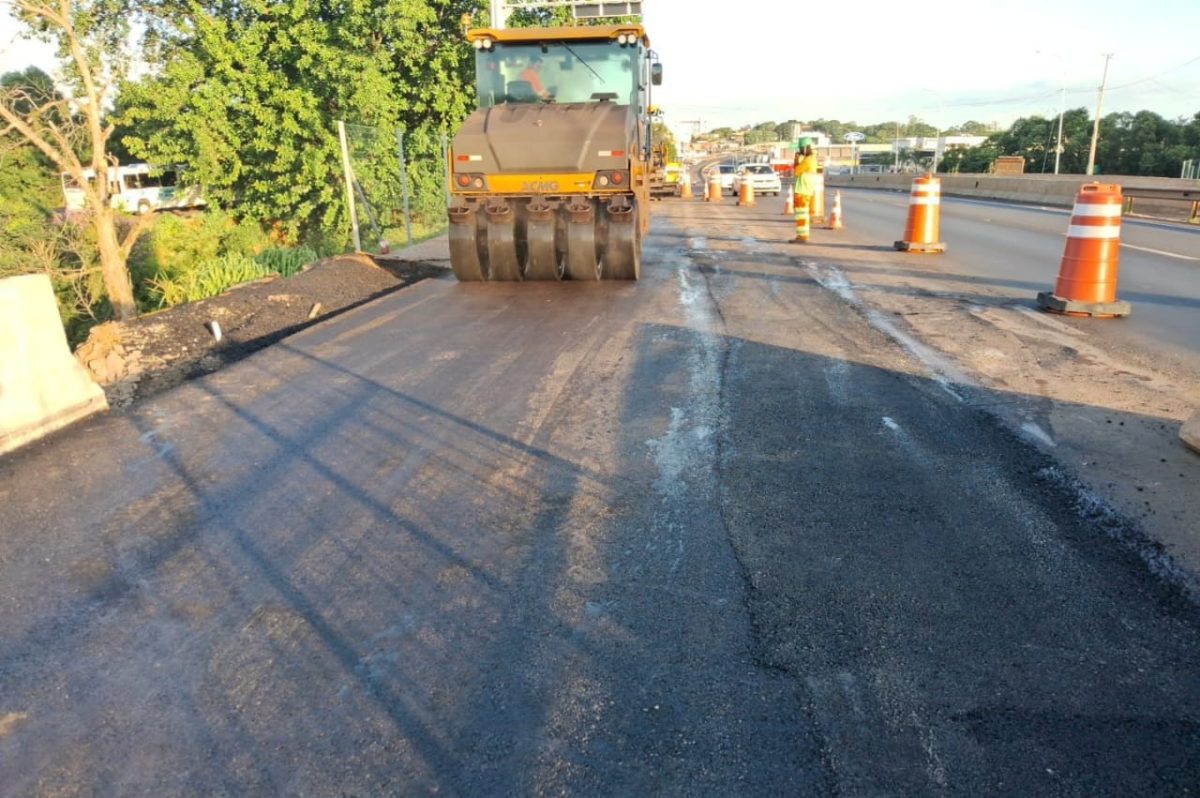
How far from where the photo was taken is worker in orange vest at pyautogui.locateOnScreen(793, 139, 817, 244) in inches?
637

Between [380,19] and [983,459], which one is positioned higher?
[380,19]

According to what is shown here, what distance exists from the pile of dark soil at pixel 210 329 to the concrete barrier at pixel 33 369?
51 cm

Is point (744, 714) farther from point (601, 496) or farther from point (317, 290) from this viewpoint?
point (317, 290)

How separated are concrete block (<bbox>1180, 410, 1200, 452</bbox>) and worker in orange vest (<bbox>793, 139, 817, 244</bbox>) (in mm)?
11613

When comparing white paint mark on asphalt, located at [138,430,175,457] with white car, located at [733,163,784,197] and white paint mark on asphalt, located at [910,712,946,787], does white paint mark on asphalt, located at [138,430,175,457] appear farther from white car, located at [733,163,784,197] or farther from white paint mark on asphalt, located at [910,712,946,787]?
white car, located at [733,163,784,197]

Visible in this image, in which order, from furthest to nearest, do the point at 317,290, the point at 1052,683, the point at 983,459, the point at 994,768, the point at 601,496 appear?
1. the point at 317,290
2. the point at 983,459
3. the point at 601,496
4. the point at 1052,683
5. the point at 994,768

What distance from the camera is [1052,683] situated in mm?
2775

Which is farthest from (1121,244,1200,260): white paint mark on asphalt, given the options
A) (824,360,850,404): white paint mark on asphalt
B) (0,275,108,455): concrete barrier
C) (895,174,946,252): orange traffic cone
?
(0,275,108,455): concrete barrier

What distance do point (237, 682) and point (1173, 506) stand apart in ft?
14.0

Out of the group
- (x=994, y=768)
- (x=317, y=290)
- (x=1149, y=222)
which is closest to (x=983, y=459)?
(x=994, y=768)

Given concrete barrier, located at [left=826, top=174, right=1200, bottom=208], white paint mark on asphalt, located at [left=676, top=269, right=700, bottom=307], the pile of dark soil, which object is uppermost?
the pile of dark soil

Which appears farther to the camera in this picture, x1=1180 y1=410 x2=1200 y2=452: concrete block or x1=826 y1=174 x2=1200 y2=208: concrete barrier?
x1=826 y1=174 x2=1200 y2=208: concrete barrier

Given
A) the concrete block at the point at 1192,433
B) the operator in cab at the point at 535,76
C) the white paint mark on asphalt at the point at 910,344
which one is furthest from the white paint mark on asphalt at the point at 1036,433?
the operator in cab at the point at 535,76

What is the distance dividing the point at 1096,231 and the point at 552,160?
6060 mm
